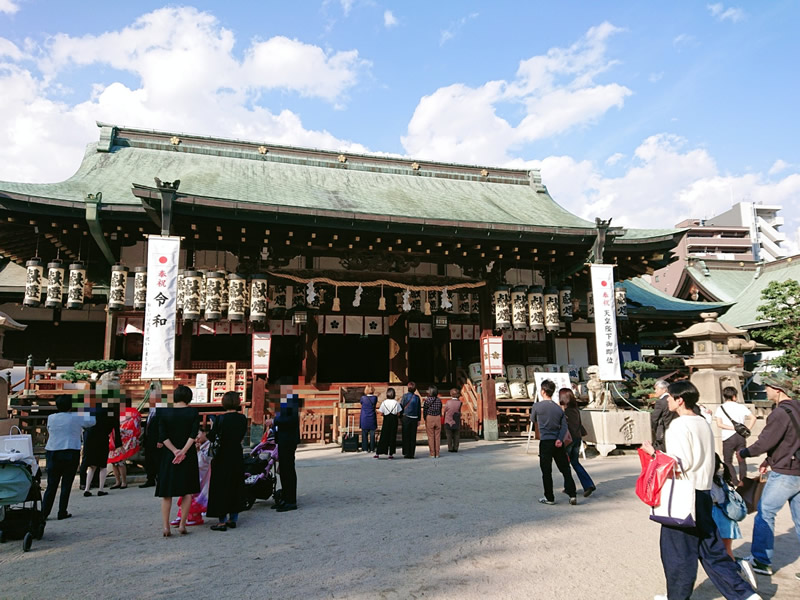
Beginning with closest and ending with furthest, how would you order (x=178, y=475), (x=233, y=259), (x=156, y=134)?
1. (x=178, y=475)
2. (x=233, y=259)
3. (x=156, y=134)

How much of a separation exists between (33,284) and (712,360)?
1765 centimetres

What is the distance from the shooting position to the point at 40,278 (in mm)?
12172

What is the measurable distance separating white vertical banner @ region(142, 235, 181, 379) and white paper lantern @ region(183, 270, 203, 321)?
101 cm

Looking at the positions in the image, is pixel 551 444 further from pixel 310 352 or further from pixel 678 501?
pixel 310 352

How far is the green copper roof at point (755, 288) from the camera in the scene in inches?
962

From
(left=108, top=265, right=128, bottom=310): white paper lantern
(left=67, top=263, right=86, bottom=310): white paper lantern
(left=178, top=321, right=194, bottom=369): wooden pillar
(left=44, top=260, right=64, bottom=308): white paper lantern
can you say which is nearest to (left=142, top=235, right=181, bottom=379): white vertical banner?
(left=108, top=265, right=128, bottom=310): white paper lantern

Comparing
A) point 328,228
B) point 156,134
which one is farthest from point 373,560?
point 156,134

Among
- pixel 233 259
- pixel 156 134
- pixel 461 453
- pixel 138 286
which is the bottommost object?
pixel 461 453

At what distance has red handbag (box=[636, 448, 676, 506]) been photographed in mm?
3459

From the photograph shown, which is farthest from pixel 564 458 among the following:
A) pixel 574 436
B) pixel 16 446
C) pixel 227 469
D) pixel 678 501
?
pixel 16 446

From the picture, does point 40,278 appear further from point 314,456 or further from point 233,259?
point 314,456

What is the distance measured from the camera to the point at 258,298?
1270cm

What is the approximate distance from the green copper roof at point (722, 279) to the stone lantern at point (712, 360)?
13.8 meters

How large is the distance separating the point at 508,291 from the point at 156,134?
45.8ft
